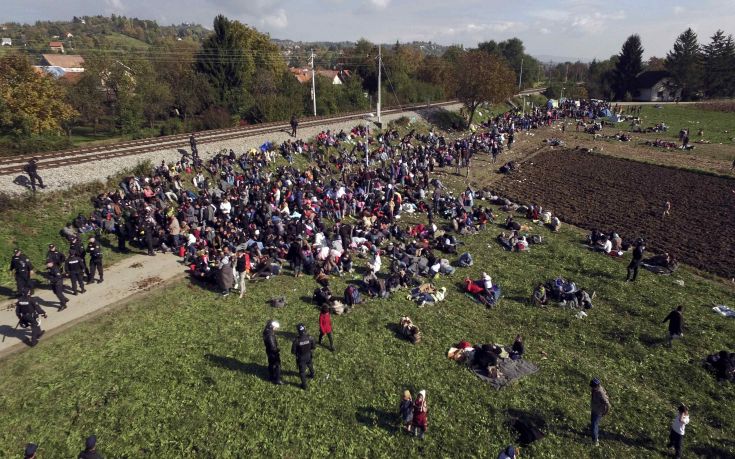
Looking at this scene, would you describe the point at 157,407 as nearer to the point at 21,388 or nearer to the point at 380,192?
the point at 21,388

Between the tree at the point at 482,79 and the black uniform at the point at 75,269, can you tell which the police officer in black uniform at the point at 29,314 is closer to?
the black uniform at the point at 75,269

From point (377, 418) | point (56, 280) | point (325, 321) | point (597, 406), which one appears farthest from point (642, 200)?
point (56, 280)

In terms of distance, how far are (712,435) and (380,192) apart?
63.8 ft

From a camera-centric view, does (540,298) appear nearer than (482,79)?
Yes

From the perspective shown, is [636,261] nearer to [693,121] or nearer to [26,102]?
[26,102]

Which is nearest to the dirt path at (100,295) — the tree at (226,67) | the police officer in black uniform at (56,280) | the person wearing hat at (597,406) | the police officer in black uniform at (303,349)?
the police officer in black uniform at (56,280)

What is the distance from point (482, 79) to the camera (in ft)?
164

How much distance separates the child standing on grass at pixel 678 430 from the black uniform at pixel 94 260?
19.3m

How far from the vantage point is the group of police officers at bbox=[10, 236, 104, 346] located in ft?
41.6

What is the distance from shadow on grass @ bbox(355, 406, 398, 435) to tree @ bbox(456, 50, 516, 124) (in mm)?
46675

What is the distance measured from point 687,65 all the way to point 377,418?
105270 mm

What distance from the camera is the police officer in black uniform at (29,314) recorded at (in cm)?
1251

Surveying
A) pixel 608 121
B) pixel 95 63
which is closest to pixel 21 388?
pixel 95 63

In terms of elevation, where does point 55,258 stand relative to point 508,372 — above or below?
above
